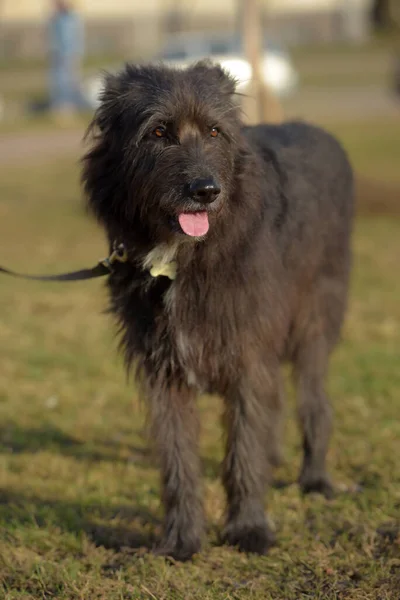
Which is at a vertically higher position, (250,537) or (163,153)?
(163,153)

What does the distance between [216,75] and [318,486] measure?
2281 millimetres

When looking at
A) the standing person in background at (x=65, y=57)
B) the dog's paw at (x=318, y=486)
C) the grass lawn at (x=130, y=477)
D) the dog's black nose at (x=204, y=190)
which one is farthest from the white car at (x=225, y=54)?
the dog's black nose at (x=204, y=190)

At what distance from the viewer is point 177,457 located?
4.27 m

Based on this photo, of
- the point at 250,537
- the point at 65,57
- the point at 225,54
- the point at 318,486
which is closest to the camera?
the point at 250,537

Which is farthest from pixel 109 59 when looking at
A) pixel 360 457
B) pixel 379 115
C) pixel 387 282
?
pixel 360 457

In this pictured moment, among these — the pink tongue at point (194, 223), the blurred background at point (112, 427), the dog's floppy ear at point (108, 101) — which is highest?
the dog's floppy ear at point (108, 101)

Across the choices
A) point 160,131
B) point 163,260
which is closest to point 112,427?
point 163,260

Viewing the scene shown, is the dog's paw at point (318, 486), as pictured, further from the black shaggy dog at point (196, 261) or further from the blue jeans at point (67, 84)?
the blue jeans at point (67, 84)

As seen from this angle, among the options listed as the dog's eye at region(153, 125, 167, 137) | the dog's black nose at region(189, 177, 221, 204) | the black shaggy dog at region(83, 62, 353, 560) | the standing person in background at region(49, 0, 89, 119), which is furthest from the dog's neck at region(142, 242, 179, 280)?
the standing person in background at region(49, 0, 89, 119)

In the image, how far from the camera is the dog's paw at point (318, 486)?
4910 mm

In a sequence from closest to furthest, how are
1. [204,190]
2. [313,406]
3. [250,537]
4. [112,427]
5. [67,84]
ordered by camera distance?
[204,190], [250,537], [313,406], [112,427], [67,84]

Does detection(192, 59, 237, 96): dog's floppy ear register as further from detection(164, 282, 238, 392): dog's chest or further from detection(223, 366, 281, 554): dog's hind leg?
detection(223, 366, 281, 554): dog's hind leg

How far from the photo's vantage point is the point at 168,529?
13.9ft

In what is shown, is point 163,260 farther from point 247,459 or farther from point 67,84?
point 67,84
